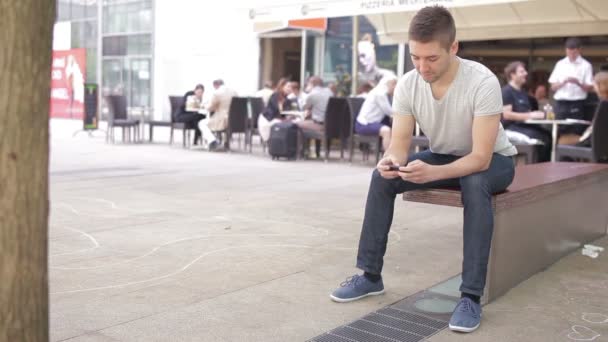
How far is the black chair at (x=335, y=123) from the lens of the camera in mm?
10680

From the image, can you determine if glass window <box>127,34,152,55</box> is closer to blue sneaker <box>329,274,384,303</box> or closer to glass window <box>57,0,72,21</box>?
glass window <box>57,0,72,21</box>

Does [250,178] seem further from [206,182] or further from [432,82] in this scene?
[432,82]

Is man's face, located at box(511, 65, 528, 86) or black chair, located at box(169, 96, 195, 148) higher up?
man's face, located at box(511, 65, 528, 86)

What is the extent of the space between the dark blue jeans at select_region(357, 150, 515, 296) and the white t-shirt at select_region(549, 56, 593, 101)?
18.9 ft

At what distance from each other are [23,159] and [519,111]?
6.90 m

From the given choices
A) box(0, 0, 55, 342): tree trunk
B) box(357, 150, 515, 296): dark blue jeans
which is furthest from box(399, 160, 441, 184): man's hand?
box(0, 0, 55, 342): tree trunk

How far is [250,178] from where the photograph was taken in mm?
8203

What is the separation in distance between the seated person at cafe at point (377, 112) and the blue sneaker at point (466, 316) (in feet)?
22.6

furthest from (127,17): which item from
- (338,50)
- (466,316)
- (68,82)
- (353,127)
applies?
(466,316)

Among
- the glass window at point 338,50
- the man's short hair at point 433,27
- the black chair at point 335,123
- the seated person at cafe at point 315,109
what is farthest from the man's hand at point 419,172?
the glass window at point 338,50

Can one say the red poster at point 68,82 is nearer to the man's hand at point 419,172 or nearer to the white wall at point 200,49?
the white wall at point 200,49

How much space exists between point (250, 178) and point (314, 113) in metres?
3.44

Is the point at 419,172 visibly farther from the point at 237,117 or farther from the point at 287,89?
the point at 287,89

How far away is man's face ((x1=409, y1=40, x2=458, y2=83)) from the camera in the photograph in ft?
9.82
